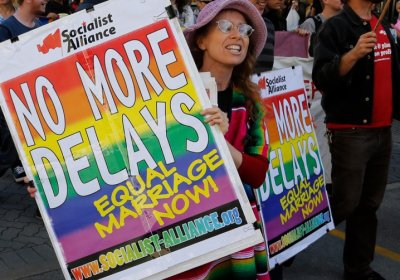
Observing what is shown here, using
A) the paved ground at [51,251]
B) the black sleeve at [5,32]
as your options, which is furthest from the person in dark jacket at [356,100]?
the black sleeve at [5,32]

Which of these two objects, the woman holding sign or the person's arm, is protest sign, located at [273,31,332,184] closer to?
the person's arm

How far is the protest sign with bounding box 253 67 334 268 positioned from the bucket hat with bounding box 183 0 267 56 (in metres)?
0.81

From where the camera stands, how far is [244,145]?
2.47m

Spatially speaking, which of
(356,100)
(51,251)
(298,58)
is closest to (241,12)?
(356,100)

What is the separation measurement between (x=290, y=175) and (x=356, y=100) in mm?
638

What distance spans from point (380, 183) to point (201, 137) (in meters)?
2.11

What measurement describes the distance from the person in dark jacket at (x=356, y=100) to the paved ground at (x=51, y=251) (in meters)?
0.62

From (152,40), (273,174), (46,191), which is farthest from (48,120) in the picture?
(273,174)

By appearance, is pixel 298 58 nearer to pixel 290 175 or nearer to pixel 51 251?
pixel 290 175

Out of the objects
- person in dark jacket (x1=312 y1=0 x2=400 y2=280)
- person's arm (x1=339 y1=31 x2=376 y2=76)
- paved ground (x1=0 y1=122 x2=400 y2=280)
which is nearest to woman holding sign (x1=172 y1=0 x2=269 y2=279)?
person's arm (x1=339 y1=31 x2=376 y2=76)

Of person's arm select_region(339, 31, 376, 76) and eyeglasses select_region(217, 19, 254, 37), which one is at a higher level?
eyeglasses select_region(217, 19, 254, 37)

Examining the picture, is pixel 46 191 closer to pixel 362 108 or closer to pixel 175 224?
pixel 175 224

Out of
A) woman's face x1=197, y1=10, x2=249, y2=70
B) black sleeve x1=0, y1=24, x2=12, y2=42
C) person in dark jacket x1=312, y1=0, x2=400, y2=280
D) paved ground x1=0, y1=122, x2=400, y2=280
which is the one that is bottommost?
paved ground x1=0, y1=122, x2=400, y2=280

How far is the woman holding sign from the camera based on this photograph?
235cm
